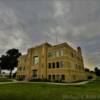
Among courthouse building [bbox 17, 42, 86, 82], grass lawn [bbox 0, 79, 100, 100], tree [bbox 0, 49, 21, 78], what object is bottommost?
grass lawn [bbox 0, 79, 100, 100]

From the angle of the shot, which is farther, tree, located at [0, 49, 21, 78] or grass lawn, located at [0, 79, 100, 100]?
tree, located at [0, 49, 21, 78]

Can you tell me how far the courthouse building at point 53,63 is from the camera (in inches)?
1623

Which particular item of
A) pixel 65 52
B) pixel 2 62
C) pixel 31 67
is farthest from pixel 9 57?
pixel 65 52

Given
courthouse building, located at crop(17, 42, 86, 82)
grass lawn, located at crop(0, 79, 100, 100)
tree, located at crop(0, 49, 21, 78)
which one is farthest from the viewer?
tree, located at crop(0, 49, 21, 78)

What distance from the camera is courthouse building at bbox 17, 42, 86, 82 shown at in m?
41.2

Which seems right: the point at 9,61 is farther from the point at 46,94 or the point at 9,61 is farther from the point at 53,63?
the point at 46,94

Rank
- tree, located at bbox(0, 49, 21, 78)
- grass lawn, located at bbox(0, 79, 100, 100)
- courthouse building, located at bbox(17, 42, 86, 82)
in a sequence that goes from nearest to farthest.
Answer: grass lawn, located at bbox(0, 79, 100, 100) → courthouse building, located at bbox(17, 42, 86, 82) → tree, located at bbox(0, 49, 21, 78)

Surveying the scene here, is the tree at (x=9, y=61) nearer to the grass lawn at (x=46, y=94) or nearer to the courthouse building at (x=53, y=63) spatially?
the courthouse building at (x=53, y=63)

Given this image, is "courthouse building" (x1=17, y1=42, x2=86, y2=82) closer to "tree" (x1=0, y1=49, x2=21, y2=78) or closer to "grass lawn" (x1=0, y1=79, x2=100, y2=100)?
"grass lawn" (x1=0, y1=79, x2=100, y2=100)

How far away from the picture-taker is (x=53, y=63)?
4362 centimetres

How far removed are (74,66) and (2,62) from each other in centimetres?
4402

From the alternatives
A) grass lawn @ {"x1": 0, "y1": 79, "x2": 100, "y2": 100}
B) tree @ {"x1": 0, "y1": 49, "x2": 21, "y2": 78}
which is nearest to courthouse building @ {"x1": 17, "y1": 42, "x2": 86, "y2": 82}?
grass lawn @ {"x1": 0, "y1": 79, "x2": 100, "y2": 100}

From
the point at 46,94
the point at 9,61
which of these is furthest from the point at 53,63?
the point at 9,61

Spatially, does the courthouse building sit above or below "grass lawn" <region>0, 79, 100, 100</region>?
above
